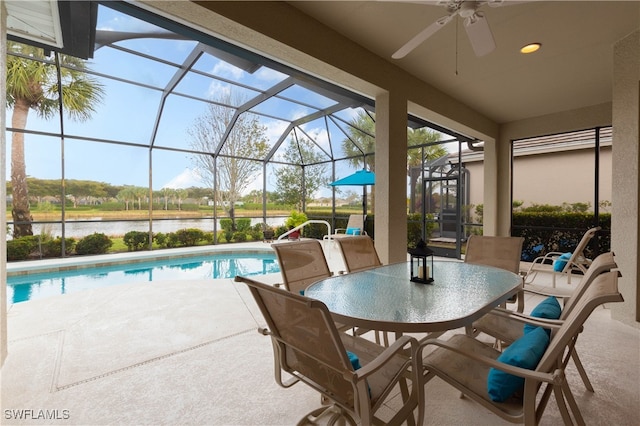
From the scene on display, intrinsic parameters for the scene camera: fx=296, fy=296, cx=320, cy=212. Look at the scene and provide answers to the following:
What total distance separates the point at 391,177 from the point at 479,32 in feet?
6.47

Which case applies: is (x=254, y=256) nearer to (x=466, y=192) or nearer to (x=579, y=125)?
(x=466, y=192)

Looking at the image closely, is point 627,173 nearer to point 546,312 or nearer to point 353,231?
point 546,312

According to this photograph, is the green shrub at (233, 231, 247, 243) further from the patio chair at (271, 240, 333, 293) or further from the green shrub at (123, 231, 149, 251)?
the patio chair at (271, 240, 333, 293)

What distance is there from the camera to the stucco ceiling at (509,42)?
2.88 meters

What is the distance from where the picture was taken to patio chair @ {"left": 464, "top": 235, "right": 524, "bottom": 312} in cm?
304

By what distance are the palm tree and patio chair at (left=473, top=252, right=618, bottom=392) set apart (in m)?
8.45


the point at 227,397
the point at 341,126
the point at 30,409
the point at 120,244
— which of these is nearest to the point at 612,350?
the point at 227,397

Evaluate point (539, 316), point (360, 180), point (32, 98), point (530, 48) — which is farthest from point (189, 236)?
point (539, 316)

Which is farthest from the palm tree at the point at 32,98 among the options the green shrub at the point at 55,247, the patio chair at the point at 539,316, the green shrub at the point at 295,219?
the patio chair at the point at 539,316

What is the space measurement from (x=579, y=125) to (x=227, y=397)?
7352mm

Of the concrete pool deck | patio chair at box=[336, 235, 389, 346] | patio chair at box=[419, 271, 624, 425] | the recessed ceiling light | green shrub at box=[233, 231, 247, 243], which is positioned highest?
the recessed ceiling light

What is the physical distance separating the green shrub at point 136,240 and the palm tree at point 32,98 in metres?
2.05

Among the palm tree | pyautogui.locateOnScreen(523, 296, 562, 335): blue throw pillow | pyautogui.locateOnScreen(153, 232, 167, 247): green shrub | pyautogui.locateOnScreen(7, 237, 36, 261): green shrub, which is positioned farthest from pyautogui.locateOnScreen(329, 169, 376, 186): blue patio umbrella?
pyautogui.locateOnScreen(7, 237, 36, 261): green shrub

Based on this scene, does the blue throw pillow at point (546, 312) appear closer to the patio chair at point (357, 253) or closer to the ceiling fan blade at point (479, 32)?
the patio chair at point (357, 253)
